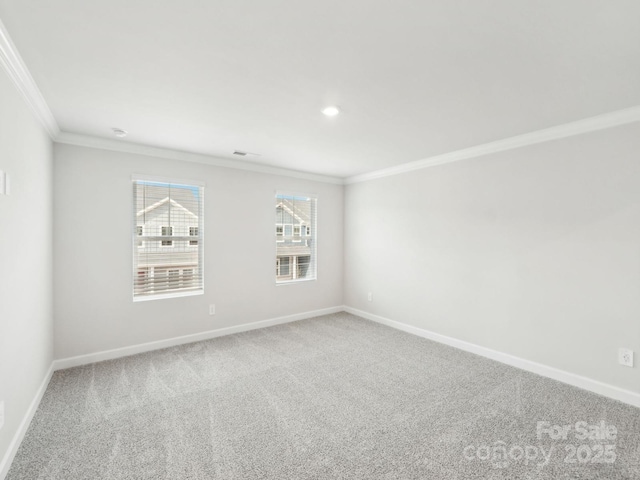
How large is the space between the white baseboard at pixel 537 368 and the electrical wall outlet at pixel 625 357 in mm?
222

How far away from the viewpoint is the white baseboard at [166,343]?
10.3 ft

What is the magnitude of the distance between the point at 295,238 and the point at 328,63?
3.26 m

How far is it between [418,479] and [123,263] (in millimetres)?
3422

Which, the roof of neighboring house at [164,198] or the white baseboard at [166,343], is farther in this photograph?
the roof of neighboring house at [164,198]

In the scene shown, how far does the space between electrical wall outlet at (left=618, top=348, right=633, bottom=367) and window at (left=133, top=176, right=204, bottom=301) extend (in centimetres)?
432

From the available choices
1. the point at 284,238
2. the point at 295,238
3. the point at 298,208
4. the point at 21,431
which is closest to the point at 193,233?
the point at 284,238

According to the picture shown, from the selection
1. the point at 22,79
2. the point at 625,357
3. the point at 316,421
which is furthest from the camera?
the point at 625,357

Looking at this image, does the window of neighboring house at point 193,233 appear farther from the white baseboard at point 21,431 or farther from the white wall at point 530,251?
the white wall at point 530,251

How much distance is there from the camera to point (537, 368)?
3016mm

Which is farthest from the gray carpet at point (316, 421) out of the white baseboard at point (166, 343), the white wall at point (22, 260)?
the white wall at point (22, 260)

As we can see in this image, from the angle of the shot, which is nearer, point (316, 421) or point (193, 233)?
point (316, 421)

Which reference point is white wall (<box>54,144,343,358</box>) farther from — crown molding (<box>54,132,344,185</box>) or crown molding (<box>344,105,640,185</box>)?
crown molding (<box>344,105,640,185</box>)

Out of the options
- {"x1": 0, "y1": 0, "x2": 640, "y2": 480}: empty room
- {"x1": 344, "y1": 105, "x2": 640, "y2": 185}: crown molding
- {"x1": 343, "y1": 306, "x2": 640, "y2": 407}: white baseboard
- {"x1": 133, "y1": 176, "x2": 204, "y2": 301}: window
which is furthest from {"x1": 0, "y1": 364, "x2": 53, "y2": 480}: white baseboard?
{"x1": 344, "y1": 105, "x2": 640, "y2": 185}: crown molding

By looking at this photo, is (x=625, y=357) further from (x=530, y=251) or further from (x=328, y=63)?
(x=328, y=63)
